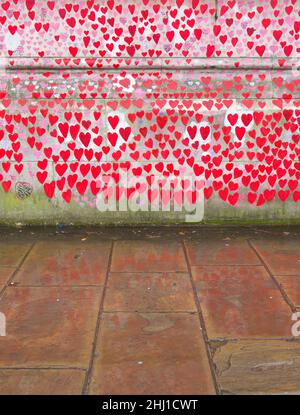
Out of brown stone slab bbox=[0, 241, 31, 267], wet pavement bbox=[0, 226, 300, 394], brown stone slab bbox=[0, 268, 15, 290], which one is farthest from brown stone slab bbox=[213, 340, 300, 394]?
brown stone slab bbox=[0, 241, 31, 267]

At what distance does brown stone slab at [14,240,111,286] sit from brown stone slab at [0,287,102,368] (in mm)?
221

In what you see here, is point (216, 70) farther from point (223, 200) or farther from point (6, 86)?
point (6, 86)

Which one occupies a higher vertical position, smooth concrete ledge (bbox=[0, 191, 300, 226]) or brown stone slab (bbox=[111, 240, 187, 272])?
smooth concrete ledge (bbox=[0, 191, 300, 226])

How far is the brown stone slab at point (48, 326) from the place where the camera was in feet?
11.3

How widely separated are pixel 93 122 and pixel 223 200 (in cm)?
202

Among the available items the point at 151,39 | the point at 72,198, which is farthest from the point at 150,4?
the point at 72,198

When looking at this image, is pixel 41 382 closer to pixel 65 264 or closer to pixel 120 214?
pixel 65 264

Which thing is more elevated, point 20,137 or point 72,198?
point 20,137

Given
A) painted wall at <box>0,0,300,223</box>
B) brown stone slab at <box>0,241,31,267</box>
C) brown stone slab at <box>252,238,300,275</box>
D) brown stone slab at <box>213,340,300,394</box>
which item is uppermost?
painted wall at <box>0,0,300,223</box>

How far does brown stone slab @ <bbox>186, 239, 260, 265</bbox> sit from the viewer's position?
555cm

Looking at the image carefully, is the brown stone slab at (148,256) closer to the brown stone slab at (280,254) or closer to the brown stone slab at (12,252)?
the brown stone slab at (280,254)

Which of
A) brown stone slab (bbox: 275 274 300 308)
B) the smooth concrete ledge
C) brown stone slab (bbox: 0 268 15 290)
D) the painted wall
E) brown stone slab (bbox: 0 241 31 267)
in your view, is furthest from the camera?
the smooth concrete ledge

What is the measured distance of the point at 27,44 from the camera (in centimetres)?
647

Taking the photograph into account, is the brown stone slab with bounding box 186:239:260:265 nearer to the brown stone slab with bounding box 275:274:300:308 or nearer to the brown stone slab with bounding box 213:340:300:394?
the brown stone slab with bounding box 275:274:300:308
